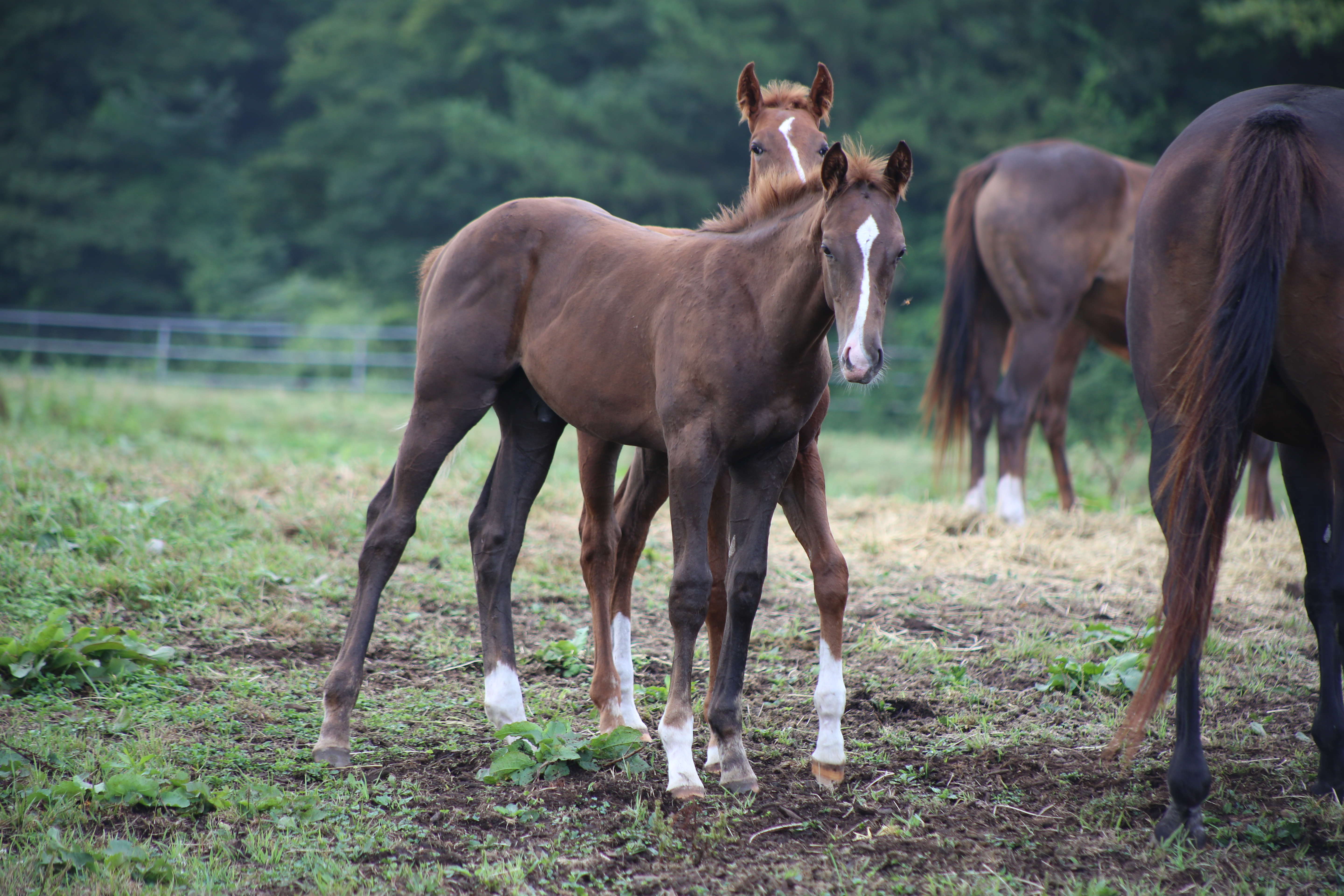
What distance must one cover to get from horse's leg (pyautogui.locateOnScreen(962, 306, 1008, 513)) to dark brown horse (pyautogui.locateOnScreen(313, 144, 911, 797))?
15.3 feet

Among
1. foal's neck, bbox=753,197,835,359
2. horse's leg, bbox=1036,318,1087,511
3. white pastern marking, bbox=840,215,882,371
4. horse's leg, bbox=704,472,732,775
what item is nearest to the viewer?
white pastern marking, bbox=840,215,882,371

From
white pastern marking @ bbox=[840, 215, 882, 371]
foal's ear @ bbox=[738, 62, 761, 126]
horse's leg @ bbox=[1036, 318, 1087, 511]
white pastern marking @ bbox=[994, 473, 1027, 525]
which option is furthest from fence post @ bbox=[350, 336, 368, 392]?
white pastern marking @ bbox=[840, 215, 882, 371]

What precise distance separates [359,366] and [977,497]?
13874 mm

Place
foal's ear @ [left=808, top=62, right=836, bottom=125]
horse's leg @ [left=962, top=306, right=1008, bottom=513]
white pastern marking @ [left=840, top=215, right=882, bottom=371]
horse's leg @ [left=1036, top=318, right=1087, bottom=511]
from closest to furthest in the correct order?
white pastern marking @ [left=840, top=215, right=882, bottom=371] → foal's ear @ [left=808, top=62, right=836, bottom=125] → horse's leg @ [left=962, top=306, right=1008, bottom=513] → horse's leg @ [left=1036, top=318, right=1087, bottom=511]

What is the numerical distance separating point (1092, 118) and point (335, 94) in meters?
21.6

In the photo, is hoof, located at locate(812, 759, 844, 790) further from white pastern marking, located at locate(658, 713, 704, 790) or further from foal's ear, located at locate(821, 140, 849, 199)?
foal's ear, located at locate(821, 140, 849, 199)

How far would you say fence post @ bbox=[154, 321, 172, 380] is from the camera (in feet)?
61.2

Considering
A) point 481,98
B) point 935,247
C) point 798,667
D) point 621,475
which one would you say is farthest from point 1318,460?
point 481,98

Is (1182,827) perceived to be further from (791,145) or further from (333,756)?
(791,145)

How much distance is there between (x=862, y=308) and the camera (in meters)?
2.92

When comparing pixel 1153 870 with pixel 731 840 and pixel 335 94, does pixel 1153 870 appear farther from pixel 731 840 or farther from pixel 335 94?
pixel 335 94

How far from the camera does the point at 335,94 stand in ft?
98.9

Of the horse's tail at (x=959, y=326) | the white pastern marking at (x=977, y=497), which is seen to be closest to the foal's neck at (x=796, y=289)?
the white pastern marking at (x=977, y=497)

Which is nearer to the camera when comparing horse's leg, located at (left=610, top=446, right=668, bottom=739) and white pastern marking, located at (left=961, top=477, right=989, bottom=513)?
horse's leg, located at (left=610, top=446, right=668, bottom=739)
